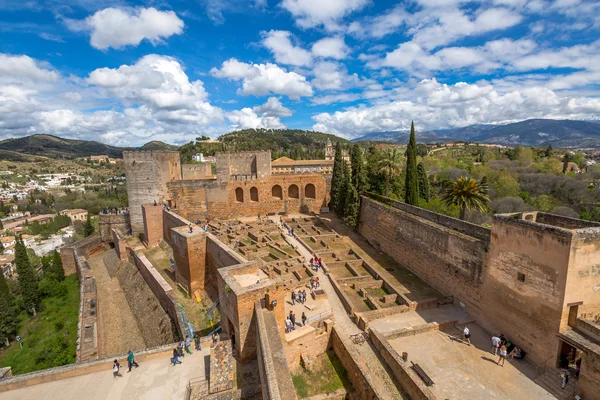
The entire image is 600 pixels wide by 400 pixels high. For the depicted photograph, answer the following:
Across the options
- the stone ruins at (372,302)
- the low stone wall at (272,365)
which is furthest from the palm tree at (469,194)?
the low stone wall at (272,365)

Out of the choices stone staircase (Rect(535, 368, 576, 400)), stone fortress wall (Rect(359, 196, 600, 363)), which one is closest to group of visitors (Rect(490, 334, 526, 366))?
stone fortress wall (Rect(359, 196, 600, 363))

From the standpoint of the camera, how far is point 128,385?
8.21m

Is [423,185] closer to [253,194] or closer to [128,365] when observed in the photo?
[253,194]

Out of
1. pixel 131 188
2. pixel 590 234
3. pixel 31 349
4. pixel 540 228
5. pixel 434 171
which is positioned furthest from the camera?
pixel 434 171

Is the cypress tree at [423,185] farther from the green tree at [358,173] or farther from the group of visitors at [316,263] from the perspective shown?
the group of visitors at [316,263]

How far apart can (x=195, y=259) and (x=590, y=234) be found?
15.0 metres

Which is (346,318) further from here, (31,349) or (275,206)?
(31,349)

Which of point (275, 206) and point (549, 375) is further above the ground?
point (275, 206)

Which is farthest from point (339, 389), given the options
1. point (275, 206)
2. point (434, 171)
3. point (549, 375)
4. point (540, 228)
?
point (434, 171)

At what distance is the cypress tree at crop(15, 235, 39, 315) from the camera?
24500 millimetres

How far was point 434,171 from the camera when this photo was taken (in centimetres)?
4003

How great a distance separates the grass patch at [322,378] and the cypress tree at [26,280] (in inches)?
1055

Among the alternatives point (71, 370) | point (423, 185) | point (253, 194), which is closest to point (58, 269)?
point (253, 194)

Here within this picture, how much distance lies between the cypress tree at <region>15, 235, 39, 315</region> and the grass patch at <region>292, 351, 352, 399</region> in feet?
87.9
